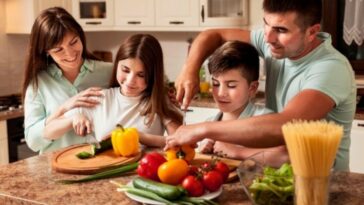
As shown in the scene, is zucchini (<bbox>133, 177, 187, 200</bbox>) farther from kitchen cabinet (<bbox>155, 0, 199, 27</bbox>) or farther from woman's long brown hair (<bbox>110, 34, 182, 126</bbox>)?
kitchen cabinet (<bbox>155, 0, 199, 27</bbox>)

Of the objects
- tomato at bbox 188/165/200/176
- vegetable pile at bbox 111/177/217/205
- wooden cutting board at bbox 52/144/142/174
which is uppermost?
tomato at bbox 188/165/200/176

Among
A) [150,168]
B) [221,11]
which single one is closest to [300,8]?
[150,168]

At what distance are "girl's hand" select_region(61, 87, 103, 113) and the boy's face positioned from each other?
51 cm

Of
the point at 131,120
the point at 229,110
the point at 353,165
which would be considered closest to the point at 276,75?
the point at 229,110

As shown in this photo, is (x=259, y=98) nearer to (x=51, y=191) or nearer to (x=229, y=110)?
(x=229, y=110)

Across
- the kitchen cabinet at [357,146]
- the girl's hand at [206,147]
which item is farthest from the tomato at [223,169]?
the kitchen cabinet at [357,146]

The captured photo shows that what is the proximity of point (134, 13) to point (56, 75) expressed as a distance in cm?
212

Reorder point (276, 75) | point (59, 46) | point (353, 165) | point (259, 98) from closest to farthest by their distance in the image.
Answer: point (276, 75) < point (59, 46) < point (353, 165) < point (259, 98)

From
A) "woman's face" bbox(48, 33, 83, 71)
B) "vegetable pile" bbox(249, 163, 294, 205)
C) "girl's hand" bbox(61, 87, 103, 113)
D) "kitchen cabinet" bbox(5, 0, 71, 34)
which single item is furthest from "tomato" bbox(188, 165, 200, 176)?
"kitchen cabinet" bbox(5, 0, 71, 34)

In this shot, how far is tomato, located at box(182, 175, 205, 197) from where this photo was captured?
1.40 metres

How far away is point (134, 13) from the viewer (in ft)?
13.8

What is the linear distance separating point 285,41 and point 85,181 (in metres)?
0.76

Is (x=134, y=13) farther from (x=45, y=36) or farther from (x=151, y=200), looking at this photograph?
(x=151, y=200)

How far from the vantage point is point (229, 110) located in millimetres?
1889
